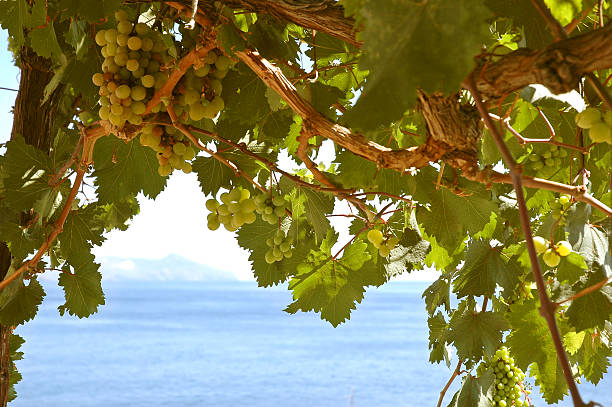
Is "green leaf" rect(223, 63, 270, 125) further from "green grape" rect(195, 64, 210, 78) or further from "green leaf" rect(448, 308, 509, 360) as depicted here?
"green leaf" rect(448, 308, 509, 360)

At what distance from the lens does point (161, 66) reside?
3.11 feet

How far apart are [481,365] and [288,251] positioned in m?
1.35

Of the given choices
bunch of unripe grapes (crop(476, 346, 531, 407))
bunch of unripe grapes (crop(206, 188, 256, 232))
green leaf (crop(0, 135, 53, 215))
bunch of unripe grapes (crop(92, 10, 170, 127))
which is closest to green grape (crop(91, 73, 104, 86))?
bunch of unripe grapes (crop(92, 10, 170, 127))

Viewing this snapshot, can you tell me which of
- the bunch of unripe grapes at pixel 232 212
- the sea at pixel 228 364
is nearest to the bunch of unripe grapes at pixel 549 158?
the bunch of unripe grapes at pixel 232 212

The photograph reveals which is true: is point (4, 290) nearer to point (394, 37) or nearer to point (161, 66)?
point (161, 66)

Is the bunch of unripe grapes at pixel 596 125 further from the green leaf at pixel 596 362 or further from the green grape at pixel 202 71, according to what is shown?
the green leaf at pixel 596 362

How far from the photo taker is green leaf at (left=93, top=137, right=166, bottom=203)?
1321 millimetres

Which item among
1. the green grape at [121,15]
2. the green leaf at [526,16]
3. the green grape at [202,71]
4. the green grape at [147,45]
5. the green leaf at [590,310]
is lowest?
the green leaf at [590,310]

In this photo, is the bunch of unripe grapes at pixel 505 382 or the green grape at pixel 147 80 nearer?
the green grape at pixel 147 80

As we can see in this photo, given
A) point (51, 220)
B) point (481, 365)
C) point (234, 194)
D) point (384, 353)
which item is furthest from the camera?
point (384, 353)

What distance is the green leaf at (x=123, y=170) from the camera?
1321 millimetres

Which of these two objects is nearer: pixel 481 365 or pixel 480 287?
pixel 480 287

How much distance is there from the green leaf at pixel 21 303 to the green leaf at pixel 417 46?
1.28 m

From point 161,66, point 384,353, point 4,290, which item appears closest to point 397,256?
point 161,66
